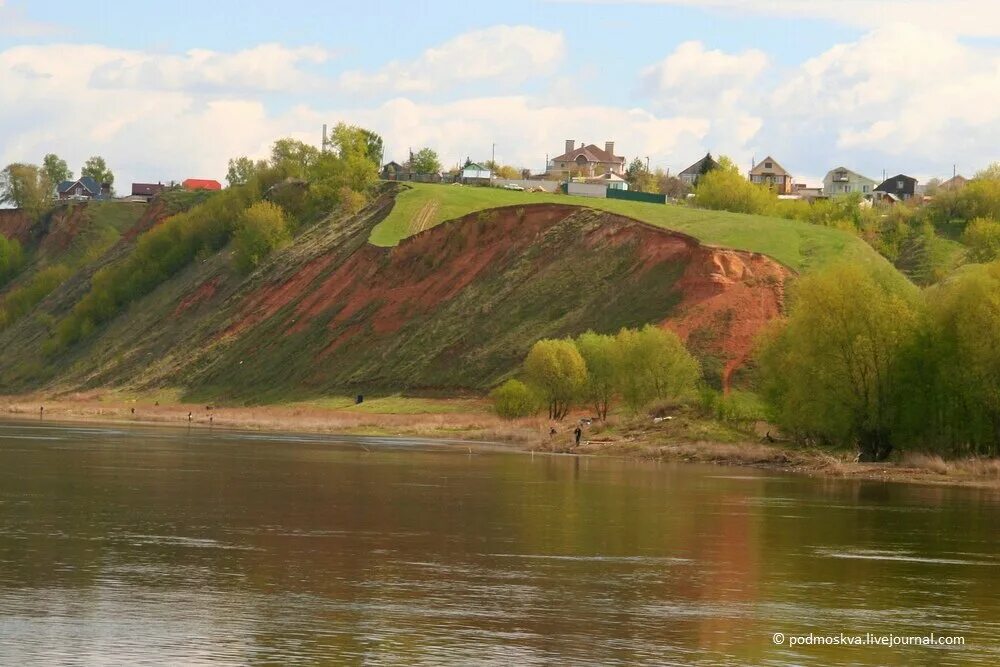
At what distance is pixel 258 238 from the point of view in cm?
15725

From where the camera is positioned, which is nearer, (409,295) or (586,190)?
(409,295)

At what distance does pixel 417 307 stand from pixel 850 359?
63.1 meters

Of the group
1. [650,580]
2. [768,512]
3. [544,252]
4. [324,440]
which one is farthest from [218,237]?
[650,580]

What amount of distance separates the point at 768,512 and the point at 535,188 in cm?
13305

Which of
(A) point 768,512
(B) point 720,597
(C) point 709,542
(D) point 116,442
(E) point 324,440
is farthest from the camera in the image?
(E) point 324,440

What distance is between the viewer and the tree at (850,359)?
73.9m

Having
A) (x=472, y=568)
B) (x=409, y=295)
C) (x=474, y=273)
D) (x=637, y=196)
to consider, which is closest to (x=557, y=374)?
(x=474, y=273)

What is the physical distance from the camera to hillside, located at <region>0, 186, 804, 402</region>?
115 m

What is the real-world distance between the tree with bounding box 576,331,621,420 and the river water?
113ft

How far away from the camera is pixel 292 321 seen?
139 m

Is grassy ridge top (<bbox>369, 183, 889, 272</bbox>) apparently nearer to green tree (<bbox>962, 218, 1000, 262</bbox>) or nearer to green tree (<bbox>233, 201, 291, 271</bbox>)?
green tree (<bbox>233, 201, 291, 271</bbox>)

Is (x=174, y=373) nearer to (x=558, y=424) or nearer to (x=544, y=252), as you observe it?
(x=544, y=252)

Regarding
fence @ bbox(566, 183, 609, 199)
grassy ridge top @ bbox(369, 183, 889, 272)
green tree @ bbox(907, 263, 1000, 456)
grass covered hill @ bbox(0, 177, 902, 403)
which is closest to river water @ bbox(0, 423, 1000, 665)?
green tree @ bbox(907, 263, 1000, 456)

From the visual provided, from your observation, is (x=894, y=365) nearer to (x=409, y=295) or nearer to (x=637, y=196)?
(x=409, y=295)
